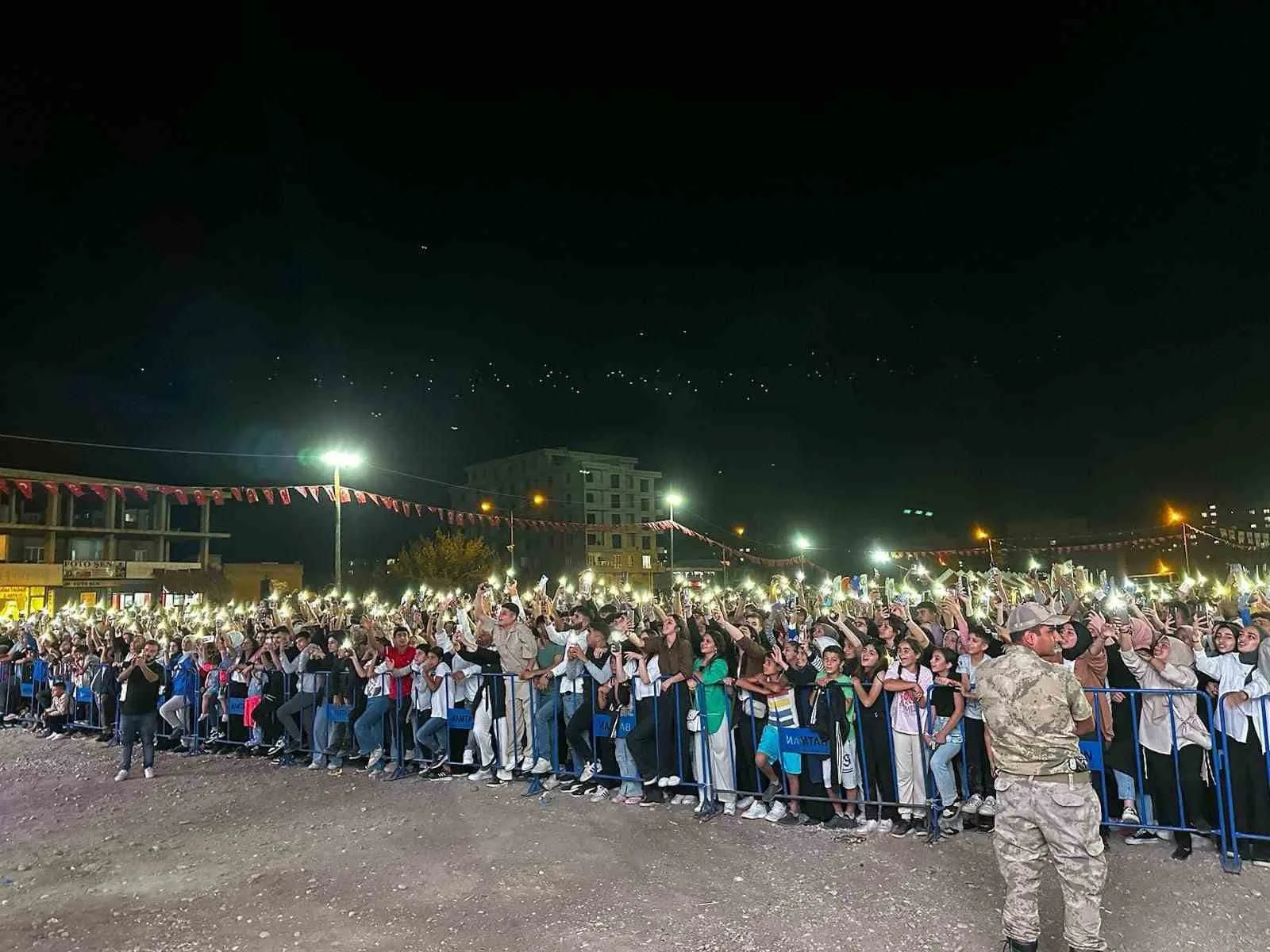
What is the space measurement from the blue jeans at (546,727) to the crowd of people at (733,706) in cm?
3

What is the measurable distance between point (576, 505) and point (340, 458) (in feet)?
228

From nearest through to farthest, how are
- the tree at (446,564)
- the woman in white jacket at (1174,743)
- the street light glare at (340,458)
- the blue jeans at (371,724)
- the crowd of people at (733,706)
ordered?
the woman in white jacket at (1174,743) < the crowd of people at (733,706) < the blue jeans at (371,724) < the street light glare at (340,458) < the tree at (446,564)

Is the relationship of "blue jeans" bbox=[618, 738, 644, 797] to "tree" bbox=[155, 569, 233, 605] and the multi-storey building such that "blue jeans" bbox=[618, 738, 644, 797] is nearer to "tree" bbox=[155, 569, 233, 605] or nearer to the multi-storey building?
"tree" bbox=[155, 569, 233, 605]

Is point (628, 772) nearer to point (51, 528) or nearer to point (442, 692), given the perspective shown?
point (442, 692)

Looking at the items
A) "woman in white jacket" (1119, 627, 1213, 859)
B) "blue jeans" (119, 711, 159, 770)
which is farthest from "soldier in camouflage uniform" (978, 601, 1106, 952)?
"blue jeans" (119, 711, 159, 770)

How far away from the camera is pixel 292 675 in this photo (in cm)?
1173

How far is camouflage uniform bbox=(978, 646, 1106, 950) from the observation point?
4562mm

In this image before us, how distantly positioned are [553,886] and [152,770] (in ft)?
25.2

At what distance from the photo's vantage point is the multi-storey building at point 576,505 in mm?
87125

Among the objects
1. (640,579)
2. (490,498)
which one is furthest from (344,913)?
(490,498)

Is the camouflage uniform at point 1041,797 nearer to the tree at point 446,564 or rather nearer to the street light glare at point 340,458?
the street light glare at point 340,458

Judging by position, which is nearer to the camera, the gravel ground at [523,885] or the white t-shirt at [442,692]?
the gravel ground at [523,885]

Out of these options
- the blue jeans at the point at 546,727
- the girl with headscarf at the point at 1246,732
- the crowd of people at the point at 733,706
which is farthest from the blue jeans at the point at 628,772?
the girl with headscarf at the point at 1246,732

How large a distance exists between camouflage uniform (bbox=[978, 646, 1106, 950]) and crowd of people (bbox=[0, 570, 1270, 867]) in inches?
12.4
